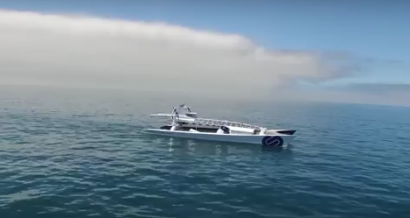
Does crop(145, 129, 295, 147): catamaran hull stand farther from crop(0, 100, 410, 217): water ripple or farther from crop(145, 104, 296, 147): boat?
crop(0, 100, 410, 217): water ripple

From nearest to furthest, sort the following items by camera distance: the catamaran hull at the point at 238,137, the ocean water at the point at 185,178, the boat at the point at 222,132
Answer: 1. the ocean water at the point at 185,178
2. the catamaran hull at the point at 238,137
3. the boat at the point at 222,132

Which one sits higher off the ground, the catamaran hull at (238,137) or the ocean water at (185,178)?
the catamaran hull at (238,137)

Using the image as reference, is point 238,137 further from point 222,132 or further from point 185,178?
point 185,178

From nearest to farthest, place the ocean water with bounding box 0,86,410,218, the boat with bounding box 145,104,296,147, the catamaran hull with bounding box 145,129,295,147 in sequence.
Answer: the ocean water with bounding box 0,86,410,218 < the catamaran hull with bounding box 145,129,295,147 < the boat with bounding box 145,104,296,147

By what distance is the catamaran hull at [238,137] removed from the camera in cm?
5828

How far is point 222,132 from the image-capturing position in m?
63.2

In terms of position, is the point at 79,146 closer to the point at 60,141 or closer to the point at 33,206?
the point at 60,141

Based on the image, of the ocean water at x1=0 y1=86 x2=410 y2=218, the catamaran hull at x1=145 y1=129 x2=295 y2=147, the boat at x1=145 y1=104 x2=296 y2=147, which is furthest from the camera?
the boat at x1=145 y1=104 x2=296 y2=147

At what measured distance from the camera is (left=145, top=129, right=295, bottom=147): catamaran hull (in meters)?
58.3

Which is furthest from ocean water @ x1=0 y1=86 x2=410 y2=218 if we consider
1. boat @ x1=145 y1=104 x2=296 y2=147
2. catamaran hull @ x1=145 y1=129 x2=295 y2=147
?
boat @ x1=145 y1=104 x2=296 y2=147

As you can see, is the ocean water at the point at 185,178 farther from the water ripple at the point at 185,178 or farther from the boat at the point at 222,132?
the boat at the point at 222,132

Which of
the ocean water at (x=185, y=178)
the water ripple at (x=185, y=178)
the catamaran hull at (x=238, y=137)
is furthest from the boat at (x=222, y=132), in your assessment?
the water ripple at (x=185, y=178)

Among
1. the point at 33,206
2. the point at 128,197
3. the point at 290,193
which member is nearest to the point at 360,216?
the point at 290,193

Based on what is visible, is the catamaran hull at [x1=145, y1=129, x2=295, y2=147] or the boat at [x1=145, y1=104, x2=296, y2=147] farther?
the boat at [x1=145, y1=104, x2=296, y2=147]
